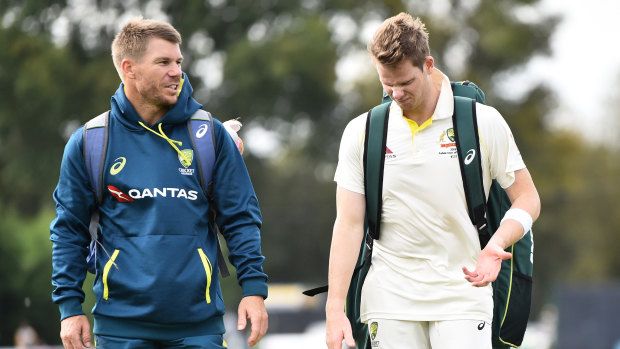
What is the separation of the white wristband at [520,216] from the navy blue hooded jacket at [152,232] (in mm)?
1302

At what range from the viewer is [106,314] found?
4.88 meters

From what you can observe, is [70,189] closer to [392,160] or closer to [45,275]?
[392,160]

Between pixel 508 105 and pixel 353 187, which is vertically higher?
pixel 508 105

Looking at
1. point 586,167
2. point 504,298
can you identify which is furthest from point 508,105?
point 504,298

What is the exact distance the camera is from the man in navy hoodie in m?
4.84

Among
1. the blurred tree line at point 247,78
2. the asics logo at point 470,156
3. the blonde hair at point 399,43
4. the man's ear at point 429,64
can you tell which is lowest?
the asics logo at point 470,156

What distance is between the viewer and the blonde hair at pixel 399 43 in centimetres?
487

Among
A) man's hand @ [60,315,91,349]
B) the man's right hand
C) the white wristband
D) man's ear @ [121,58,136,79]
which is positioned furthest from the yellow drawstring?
the white wristband

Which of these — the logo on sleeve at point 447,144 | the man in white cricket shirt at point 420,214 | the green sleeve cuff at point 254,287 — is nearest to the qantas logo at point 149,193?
the green sleeve cuff at point 254,287

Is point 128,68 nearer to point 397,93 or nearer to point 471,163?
point 397,93

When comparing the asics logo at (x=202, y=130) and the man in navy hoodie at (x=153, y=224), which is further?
the asics logo at (x=202, y=130)

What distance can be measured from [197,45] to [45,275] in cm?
1191

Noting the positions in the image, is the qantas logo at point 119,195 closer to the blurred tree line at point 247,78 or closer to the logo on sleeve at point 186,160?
the logo on sleeve at point 186,160

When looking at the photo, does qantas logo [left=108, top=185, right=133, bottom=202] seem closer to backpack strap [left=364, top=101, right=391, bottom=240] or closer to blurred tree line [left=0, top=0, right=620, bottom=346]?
Result: backpack strap [left=364, top=101, right=391, bottom=240]
